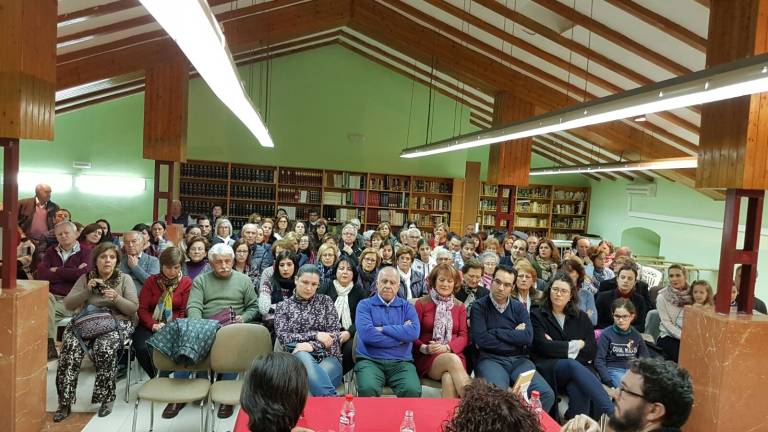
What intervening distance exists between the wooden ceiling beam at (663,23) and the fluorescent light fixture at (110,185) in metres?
10.7

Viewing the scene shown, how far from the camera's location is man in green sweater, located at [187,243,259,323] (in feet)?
14.6

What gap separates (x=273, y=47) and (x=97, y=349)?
855 cm

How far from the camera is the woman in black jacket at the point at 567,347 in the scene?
3.88 metres

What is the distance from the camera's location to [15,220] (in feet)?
11.8

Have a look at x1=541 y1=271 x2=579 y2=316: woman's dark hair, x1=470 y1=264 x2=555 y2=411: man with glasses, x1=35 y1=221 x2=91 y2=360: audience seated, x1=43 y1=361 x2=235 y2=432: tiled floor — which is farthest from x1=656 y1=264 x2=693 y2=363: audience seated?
x1=35 y1=221 x2=91 y2=360: audience seated

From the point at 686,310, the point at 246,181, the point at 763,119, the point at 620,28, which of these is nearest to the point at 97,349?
the point at 686,310

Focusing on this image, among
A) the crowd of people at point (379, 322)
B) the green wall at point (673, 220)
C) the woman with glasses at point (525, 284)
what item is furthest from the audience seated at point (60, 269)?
the green wall at point (673, 220)

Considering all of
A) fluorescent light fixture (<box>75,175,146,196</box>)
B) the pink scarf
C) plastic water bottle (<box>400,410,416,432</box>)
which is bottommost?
plastic water bottle (<box>400,410,416,432</box>)

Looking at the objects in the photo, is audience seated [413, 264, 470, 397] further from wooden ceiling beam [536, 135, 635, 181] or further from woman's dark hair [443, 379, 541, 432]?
wooden ceiling beam [536, 135, 635, 181]

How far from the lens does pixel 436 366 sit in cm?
396

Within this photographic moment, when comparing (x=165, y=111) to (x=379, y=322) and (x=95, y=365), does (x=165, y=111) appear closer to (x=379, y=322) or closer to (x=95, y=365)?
(x=95, y=365)

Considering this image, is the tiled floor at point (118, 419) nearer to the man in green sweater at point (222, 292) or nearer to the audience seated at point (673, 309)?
the man in green sweater at point (222, 292)

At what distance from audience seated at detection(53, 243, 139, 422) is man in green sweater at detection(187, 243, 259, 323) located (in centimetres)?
52

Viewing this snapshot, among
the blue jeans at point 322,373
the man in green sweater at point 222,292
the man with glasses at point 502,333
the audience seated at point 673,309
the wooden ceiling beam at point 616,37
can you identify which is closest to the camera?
the blue jeans at point 322,373
